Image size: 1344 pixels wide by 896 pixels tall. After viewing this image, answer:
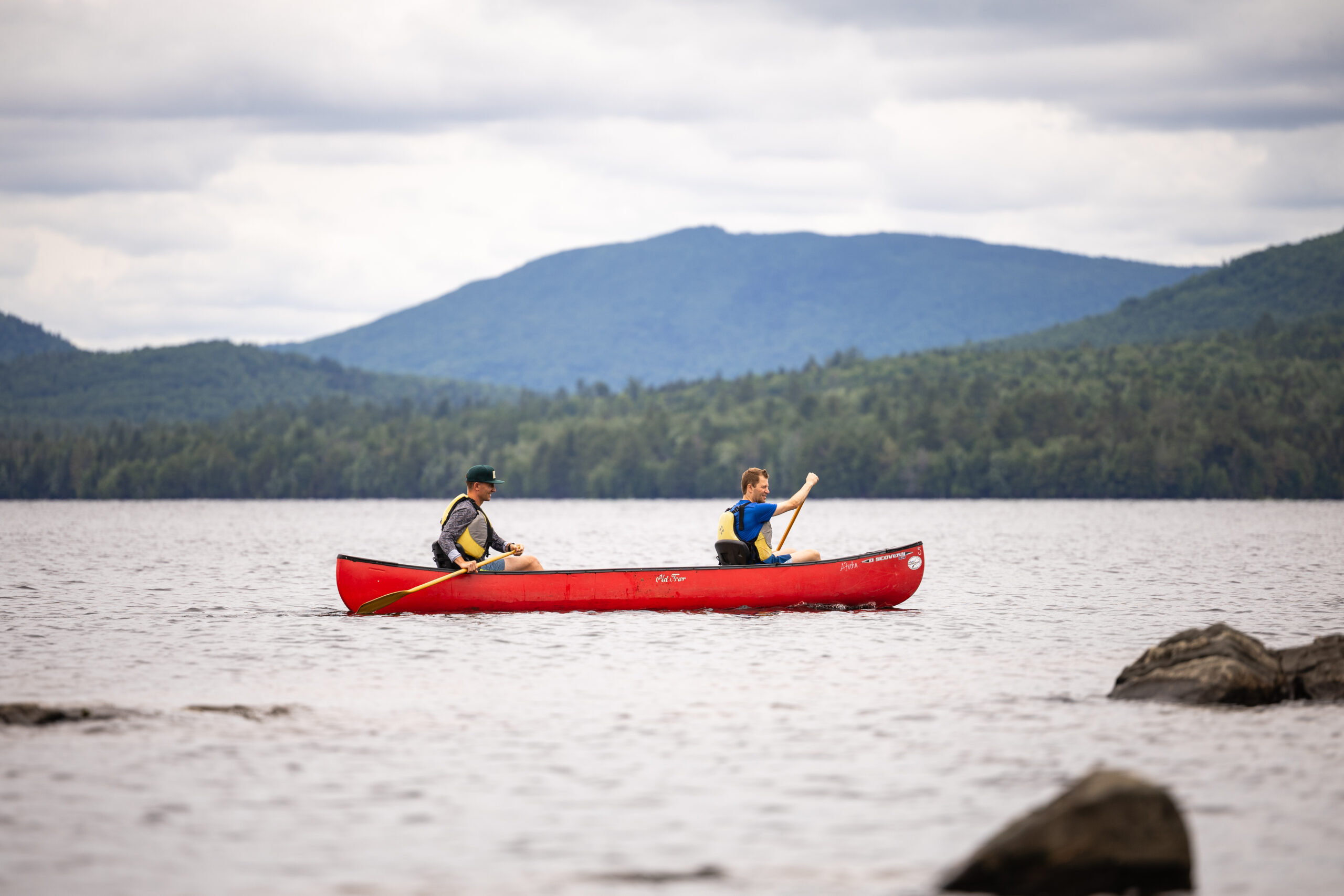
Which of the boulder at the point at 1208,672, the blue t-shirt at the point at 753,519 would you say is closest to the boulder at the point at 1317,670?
the boulder at the point at 1208,672

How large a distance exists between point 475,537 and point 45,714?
10.0 m

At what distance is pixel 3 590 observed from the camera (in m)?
34.3

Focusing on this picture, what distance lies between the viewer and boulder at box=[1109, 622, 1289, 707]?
626 inches

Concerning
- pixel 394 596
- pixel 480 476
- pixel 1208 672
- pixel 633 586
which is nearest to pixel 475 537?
pixel 480 476

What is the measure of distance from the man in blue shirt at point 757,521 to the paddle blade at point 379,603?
5713 millimetres

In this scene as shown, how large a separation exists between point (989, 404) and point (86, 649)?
152 metres

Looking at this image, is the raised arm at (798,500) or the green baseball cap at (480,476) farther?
the green baseball cap at (480,476)

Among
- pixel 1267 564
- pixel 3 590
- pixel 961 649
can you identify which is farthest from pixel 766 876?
pixel 1267 564

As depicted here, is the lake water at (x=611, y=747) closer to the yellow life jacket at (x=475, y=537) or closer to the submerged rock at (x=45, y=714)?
the submerged rock at (x=45, y=714)

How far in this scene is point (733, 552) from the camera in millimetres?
24828

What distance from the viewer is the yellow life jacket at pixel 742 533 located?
24.5m

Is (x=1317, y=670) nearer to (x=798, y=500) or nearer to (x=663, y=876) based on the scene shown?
(x=798, y=500)

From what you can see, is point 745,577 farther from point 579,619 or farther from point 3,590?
point 3,590

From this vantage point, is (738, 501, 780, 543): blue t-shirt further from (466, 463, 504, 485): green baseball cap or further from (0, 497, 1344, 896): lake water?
(466, 463, 504, 485): green baseball cap
